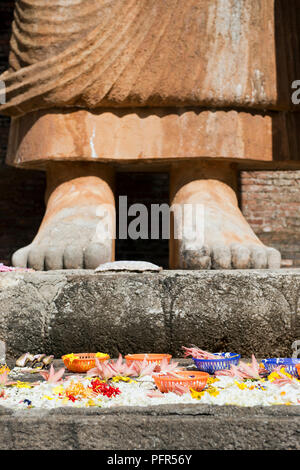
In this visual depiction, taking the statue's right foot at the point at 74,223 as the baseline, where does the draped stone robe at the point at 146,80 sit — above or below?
above

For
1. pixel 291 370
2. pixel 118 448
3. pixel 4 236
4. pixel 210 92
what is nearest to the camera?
pixel 118 448

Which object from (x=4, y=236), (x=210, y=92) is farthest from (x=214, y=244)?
(x=4, y=236)

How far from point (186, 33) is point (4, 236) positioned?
1.71 meters

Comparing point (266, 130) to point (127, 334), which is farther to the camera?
point (266, 130)

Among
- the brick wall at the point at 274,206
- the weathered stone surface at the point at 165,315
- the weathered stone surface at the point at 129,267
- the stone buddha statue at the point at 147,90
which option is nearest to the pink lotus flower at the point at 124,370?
the weathered stone surface at the point at 165,315

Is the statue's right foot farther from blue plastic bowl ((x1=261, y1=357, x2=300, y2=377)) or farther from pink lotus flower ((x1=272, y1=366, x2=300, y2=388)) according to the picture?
pink lotus flower ((x1=272, y1=366, x2=300, y2=388))

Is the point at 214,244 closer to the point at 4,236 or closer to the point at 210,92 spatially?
the point at 210,92

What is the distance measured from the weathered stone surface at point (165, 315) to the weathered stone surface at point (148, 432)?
1.81 feet

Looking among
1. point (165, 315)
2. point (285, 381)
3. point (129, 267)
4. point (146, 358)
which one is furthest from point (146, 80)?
point (285, 381)

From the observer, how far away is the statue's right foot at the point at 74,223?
1.88 meters

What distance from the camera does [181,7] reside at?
2266 mm

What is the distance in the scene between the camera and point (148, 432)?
936 mm

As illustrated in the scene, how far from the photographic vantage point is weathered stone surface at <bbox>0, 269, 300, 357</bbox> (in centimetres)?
150

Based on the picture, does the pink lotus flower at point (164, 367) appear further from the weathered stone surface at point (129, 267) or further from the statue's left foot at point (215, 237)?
the statue's left foot at point (215, 237)
